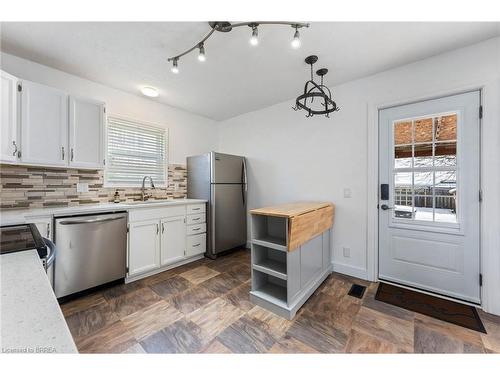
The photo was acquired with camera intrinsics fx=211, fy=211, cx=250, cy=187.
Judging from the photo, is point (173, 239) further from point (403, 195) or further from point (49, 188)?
point (403, 195)

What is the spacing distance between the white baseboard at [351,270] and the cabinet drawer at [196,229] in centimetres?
193

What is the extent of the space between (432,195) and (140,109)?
3878mm

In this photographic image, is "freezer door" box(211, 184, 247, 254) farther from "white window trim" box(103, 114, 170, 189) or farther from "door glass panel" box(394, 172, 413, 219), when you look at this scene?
"door glass panel" box(394, 172, 413, 219)

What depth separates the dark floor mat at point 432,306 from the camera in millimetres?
1797

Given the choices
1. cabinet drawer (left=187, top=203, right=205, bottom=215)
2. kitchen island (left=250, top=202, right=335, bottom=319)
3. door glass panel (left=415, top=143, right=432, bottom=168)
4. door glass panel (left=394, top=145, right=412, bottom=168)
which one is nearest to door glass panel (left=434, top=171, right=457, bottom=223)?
door glass panel (left=415, top=143, right=432, bottom=168)

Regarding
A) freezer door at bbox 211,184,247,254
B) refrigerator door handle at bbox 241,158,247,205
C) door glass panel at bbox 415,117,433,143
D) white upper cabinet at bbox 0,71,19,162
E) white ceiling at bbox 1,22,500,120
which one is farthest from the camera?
refrigerator door handle at bbox 241,158,247,205

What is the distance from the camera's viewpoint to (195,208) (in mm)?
3186

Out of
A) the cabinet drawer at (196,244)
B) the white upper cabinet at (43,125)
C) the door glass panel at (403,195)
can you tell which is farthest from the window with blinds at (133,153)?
the door glass panel at (403,195)

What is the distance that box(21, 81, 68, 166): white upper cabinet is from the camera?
6.63 feet

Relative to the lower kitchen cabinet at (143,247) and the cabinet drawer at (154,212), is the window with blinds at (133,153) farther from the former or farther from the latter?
the lower kitchen cabinet at (143,247)

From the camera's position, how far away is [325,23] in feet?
5.55

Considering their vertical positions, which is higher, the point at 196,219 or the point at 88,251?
the point at 196,219

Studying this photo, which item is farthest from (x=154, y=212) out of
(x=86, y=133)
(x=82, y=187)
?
(x=86, y=133)

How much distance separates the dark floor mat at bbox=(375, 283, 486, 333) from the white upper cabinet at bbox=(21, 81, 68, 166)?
12.0ft
